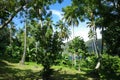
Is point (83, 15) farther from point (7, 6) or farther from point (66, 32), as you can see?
point (66, 32)

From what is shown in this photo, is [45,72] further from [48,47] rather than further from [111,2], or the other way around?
[111,2]

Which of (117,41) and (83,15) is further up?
(83,15)

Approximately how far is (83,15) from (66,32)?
4490 centimetres

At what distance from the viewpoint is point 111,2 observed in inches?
877

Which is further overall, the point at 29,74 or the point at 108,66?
the point at 108,66

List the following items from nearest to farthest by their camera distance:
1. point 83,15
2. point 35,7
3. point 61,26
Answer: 1. point 35,7
2. point 83,15
3. point 61,26

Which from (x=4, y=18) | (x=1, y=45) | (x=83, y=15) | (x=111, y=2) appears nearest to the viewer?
(x=111, y=2)

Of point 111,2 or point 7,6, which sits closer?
point 7,6

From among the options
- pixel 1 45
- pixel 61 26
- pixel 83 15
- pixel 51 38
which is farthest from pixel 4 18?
pixel 61 26

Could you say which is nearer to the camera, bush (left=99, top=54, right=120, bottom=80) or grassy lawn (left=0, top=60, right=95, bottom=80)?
bush (left=99, top=54, right=120, bottom=80)

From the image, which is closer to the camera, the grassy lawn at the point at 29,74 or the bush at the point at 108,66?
the bush at the point at 108,66

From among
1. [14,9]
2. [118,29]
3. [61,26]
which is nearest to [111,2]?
[118,29]

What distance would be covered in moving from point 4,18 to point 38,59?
5.08 m

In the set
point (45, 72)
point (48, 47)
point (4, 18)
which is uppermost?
point (4, 18)
